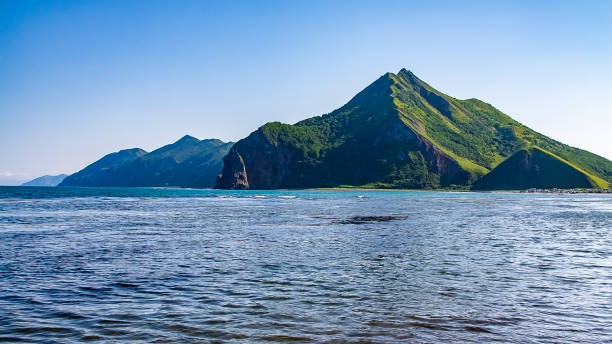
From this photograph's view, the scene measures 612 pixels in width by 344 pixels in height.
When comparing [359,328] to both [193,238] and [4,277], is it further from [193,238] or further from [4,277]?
[193,238]

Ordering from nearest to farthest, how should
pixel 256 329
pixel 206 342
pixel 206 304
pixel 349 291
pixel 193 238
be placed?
pixel 206 342, pixel 256 329, pixel 206 304, pixel 349 291, pixel 193 238

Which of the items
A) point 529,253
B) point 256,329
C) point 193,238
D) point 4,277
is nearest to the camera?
point 256,329

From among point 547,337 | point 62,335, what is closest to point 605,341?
point 547,337

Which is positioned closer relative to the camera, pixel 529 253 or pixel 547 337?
pixel 547 337

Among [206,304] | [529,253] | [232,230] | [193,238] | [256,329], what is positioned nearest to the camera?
[256,329]

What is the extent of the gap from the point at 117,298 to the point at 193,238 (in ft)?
61.3

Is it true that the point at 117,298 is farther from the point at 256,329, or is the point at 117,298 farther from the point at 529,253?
the point at 529,253

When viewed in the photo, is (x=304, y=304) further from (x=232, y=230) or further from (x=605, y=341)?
(x=232, y=230)

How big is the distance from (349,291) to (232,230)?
25.2m

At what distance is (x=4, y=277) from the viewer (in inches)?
741

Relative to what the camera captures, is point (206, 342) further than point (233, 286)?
No

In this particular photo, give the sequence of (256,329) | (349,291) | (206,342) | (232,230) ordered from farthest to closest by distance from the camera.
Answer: (232,230)
(349,291)
(256,329)
(206,342)

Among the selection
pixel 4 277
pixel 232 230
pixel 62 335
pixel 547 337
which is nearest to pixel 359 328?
pixel 547 337

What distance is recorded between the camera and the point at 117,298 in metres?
15.5
